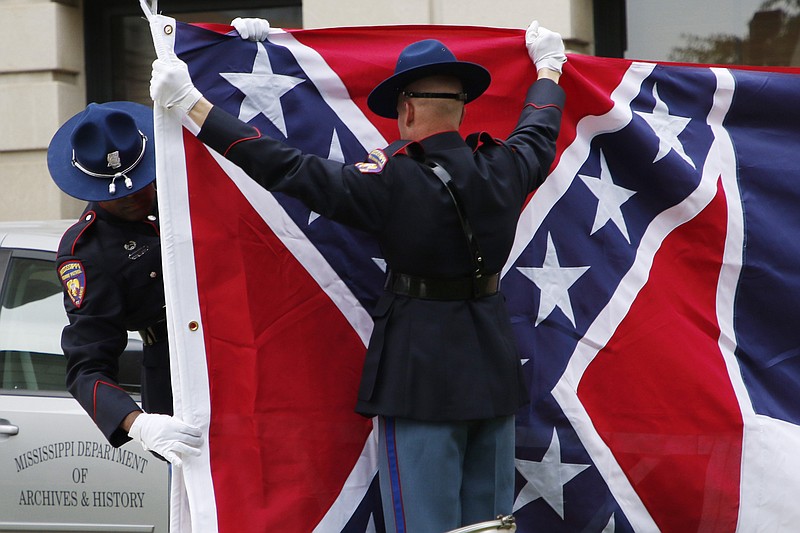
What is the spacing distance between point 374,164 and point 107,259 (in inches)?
34.5

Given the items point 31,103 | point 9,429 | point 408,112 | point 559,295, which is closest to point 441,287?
point 408,112

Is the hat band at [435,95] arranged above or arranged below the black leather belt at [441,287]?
above

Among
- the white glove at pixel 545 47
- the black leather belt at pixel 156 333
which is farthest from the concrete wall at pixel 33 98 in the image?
the white glove at pixel 545 47

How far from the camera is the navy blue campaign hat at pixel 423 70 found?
3.11 meters

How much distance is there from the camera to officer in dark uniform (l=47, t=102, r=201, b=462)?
3.20 metres

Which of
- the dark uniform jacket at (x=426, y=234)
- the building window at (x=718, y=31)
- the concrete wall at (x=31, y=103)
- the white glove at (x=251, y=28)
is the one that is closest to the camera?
the dark uniform jacket at (x=426, y=234)

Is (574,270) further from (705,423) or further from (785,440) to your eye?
(785,440)

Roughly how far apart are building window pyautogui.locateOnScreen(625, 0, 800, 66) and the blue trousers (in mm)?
4746

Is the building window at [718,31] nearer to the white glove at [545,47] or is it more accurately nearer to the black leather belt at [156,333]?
the white glove at [545,47]

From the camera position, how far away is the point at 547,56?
3.63 metres

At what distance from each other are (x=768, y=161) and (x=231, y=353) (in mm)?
1990

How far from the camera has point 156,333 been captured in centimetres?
358

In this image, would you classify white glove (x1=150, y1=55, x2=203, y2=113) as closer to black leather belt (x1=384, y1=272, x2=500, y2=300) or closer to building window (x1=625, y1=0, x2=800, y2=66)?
black leather belt (x1=384, y1=272, x2=500, y2=300)

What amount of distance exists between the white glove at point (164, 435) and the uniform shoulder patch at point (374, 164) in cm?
87
